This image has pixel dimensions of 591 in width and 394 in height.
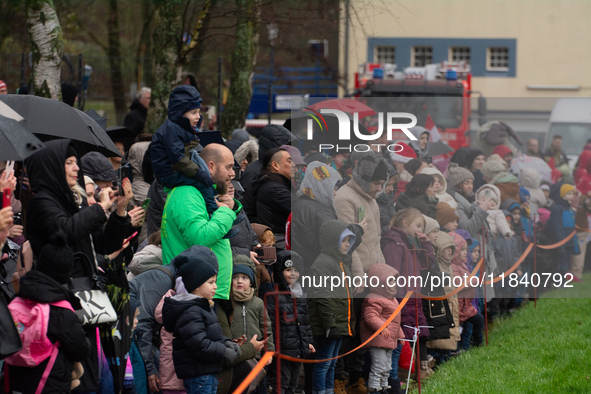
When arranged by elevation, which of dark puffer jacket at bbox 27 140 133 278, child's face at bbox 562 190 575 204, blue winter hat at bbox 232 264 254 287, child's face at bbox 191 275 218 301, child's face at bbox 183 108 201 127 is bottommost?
child's face at bbox 562 190 575 204

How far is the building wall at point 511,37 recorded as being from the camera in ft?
108

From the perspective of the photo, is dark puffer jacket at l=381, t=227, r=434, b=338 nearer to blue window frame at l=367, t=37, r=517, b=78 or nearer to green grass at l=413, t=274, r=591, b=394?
green grass at l=413, t=274, r=591, b=394

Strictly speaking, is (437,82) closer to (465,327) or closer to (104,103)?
(104,103)

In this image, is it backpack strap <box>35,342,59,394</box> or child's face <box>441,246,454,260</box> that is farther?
child's face <box>441,246,454,260</box>

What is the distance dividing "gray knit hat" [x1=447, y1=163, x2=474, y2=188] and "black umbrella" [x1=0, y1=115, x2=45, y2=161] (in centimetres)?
531

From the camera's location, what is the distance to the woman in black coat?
4352mm

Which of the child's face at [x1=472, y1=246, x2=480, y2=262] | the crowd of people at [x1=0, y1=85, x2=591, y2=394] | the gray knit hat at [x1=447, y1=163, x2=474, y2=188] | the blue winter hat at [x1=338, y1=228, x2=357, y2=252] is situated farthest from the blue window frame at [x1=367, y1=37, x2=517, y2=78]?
the blue winter hat at [x1=338, y1=228, x2=357, y2=252]

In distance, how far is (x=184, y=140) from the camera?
5.57m

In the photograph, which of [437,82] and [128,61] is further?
[437,82]

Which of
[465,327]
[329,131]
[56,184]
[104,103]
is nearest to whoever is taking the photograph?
[56,184]

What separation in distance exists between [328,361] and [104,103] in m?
10.9

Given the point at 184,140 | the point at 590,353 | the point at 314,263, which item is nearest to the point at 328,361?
the point at 314,263

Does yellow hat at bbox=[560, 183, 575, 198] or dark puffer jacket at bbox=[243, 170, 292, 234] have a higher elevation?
dark puffer jacket at bbox=[243, 170, 292, 234]

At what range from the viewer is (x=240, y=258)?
19.3ft
